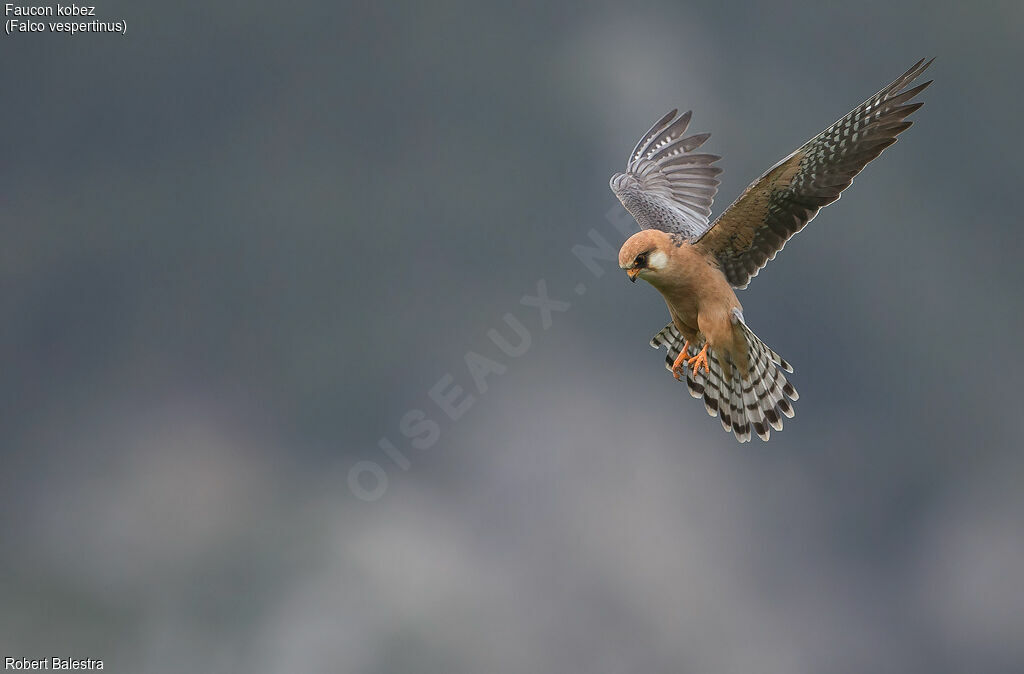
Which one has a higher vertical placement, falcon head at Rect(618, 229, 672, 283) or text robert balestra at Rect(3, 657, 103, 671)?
text robert balestra at Rect(3, 657, 103, 671)

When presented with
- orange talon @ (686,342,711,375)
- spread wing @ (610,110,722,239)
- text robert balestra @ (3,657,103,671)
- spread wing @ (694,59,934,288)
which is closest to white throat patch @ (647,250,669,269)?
spread wing @ (694,59,934,288)

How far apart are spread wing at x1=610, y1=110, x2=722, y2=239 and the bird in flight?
0.76m

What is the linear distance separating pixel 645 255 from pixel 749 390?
1635 mm

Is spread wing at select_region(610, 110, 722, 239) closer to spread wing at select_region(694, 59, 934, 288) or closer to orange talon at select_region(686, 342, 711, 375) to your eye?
orange talon at select_region(686, 342, 711, 375)

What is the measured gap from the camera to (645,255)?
20.1 feet

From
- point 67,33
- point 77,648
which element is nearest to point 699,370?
point 77,648

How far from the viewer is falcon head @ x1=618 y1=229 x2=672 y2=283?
19.9 feet

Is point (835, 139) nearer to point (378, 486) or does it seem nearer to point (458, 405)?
point (378, 486)

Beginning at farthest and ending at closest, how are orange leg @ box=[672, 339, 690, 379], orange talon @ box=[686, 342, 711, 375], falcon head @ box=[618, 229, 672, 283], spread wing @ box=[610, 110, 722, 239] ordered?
1. spread wing @ box=[610, 110, 722, 239]
2. orange leg @ box=[672, 339, 690, 379]
3. orange talon @ box=[686, 342, 711, 375]
4. falcon head @ box=[618, 229, 672, 283]

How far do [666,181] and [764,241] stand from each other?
242cm

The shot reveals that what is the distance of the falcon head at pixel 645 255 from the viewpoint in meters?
6.08

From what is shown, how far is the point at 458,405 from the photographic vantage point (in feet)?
283

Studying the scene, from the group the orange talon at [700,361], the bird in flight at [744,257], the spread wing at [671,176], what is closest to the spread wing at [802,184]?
the bird in flight at [744,257]

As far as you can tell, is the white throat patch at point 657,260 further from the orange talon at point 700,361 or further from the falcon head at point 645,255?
the orange talon at point 700,361
